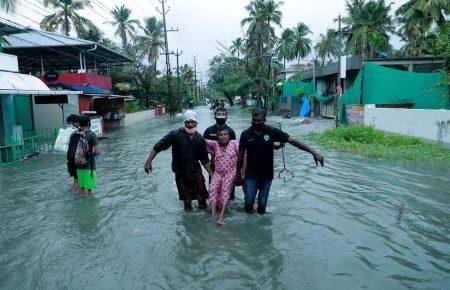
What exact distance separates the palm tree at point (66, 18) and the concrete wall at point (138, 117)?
10.3 meters

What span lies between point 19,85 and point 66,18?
28.0m

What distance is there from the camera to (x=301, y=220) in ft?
20.1

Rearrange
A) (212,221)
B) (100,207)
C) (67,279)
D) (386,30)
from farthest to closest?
(386,30), (100,207), (212,221), (67,279)

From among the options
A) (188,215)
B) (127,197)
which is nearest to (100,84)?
(127,197)

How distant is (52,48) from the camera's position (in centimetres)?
2352

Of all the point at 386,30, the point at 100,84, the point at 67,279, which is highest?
the point at 386,30

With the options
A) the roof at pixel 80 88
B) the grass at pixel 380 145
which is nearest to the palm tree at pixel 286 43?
the roof at pixel 80 88

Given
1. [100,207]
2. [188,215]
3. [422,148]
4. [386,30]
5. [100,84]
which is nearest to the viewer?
[188,215]

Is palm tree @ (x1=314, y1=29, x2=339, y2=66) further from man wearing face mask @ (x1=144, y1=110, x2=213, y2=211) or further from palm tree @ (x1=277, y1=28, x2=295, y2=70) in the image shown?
man wearing face mask @ (x1=144, y1=110, x2=213, y2=211)

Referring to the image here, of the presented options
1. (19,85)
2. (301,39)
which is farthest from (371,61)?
(301,39)

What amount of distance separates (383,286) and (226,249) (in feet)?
6.16

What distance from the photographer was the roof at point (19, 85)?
12392 mm

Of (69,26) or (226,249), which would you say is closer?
(226,249)

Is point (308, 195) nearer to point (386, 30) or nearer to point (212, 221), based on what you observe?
point (212, 221)
